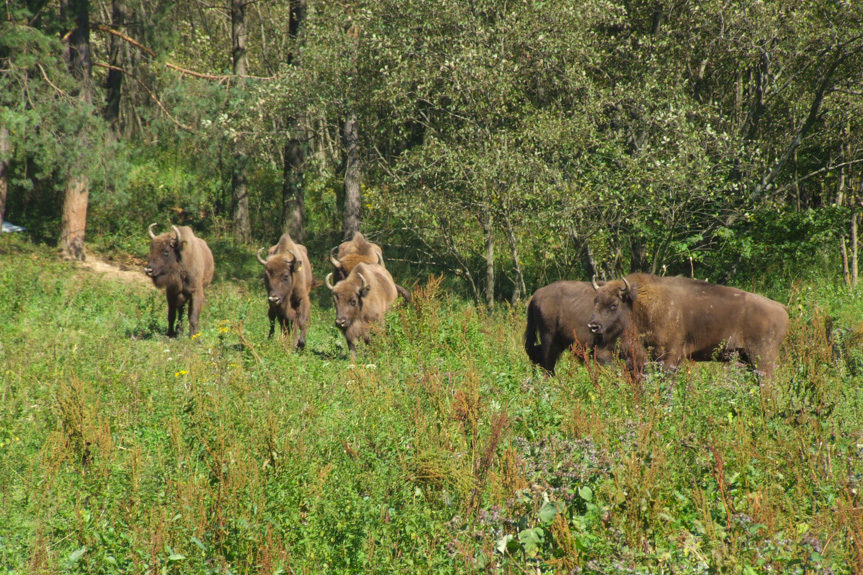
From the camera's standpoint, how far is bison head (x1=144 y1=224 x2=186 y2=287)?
12.0 metres

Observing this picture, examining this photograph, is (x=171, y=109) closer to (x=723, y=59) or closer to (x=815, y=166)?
(x=723, y=59)

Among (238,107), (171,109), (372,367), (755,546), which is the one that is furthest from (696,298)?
(171,109)

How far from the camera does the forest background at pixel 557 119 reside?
546 inches

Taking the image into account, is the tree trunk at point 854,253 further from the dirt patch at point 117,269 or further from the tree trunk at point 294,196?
the dirt patch at point 117,269

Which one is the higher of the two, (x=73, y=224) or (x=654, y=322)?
(x=654, y=322)

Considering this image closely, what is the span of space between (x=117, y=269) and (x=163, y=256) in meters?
5.95

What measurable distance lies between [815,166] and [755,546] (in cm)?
1514

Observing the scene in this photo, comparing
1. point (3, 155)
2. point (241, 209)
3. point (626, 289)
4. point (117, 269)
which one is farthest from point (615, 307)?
point (241, 209)

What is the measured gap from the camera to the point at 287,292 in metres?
11.9

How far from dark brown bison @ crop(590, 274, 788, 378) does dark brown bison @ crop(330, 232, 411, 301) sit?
3.99 meters

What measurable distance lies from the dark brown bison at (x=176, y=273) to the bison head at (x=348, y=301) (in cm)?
274

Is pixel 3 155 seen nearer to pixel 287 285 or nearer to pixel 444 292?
pixel 287 285

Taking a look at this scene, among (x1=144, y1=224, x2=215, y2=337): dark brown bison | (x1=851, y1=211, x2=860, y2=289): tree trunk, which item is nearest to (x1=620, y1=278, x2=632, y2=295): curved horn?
(x1=144, y1=224, x2=215, y2=337): dark brown bison

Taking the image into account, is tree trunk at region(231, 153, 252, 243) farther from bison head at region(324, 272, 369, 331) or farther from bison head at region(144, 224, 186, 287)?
bison head at region(324, 272, 369, 331)
